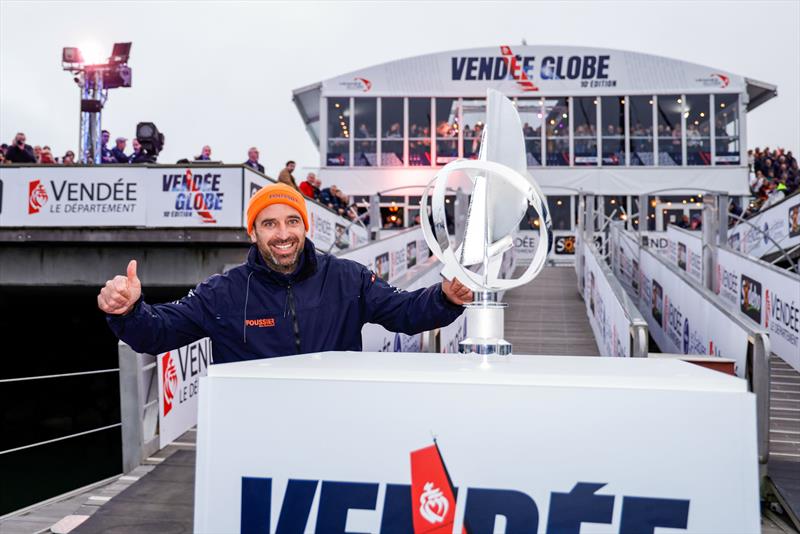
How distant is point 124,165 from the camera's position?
11.3 metres

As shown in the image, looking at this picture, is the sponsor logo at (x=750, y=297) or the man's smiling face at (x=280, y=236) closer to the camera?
the man's smiling face at (x=280, y=236)

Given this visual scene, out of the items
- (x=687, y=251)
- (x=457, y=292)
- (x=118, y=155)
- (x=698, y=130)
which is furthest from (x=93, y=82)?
(x=698, y=130)

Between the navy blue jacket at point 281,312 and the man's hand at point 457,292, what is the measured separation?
140mm

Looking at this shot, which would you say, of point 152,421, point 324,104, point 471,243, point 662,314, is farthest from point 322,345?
point 324,104

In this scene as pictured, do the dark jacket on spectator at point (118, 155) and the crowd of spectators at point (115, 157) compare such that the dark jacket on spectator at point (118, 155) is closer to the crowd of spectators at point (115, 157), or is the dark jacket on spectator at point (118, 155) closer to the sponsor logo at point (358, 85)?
the crowd of spectators at point (115, 157)

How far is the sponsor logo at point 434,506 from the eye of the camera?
4.00 ft

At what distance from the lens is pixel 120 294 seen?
6.45 ft

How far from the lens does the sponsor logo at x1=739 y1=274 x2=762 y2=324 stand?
8.99 metres

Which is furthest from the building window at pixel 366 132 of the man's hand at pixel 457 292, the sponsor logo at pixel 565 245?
the man's hand at pixel 457 292

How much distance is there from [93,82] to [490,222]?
14.5m

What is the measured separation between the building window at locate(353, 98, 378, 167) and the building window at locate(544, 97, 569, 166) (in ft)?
20.5

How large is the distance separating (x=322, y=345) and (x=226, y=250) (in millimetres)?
9844

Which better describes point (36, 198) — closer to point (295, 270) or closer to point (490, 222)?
point (295, 270)

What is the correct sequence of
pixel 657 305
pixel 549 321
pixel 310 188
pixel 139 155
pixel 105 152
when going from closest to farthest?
pixel 657 305, pixel 549 321, pixel 139 155, pixel 105 152, pixel 310 188
